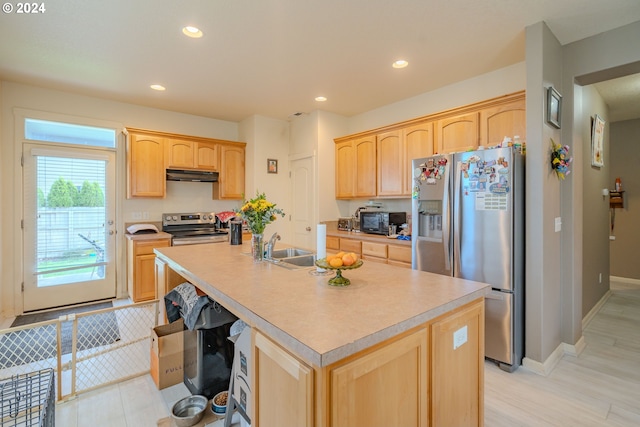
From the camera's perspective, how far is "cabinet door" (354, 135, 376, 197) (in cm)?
414

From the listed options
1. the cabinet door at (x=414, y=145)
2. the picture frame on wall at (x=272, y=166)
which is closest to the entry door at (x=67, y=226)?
the picture frame on wall at (x=272, y=166)

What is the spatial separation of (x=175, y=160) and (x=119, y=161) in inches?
28.9

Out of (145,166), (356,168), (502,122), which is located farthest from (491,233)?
(145,166)

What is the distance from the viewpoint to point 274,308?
120 centimetres

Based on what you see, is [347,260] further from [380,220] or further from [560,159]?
[380,220]

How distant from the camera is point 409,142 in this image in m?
3.71

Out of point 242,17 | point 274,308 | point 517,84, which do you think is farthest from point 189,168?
point 517,84

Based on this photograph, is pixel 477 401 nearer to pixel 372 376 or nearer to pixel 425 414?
pixel 425 414

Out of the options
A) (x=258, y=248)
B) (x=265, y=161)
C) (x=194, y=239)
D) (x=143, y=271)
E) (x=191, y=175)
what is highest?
(x=265, y=161)

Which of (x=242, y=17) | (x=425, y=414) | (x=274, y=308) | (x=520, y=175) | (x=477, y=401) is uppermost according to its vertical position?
(x=242, y=17)

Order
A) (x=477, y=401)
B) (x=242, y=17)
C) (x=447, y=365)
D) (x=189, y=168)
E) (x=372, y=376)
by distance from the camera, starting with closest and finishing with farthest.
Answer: (x=372, y=376) < (x=447, y=365) < (x=477, y=401) < (x=242, y=17) < (x=189, y=168)

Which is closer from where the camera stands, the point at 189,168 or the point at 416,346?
the point at 416,346

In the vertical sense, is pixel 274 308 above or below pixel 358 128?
below

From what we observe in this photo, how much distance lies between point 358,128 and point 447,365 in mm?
4012
